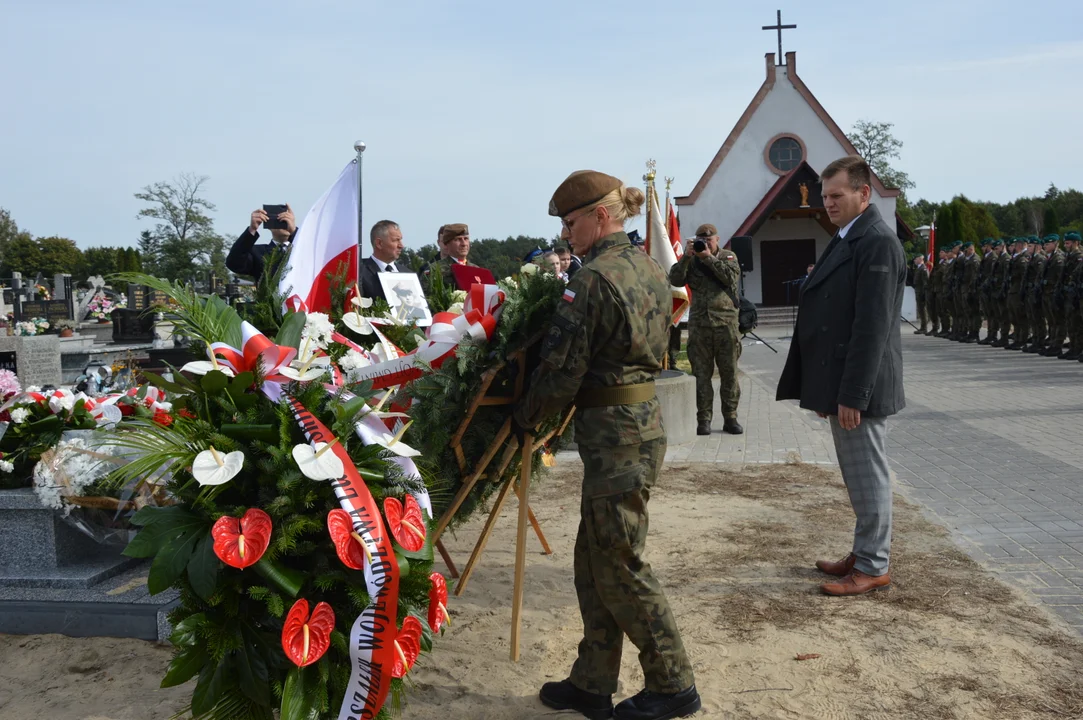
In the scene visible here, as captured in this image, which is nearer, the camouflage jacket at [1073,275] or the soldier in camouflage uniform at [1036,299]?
the camouflage jacket at [1073,275]

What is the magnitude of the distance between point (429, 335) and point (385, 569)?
1211 millimetres

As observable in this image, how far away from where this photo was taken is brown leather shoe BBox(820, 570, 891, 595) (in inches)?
179

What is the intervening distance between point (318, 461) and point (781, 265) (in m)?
33.4

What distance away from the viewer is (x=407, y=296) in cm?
495

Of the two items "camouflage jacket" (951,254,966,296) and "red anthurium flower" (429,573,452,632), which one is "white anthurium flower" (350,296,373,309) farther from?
"camouflage jacket" (951,254,966,296)

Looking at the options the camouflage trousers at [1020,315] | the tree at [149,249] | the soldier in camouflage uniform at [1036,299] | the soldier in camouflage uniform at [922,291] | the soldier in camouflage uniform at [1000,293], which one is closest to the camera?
the soldier in camouflage uniform at [1036,299]

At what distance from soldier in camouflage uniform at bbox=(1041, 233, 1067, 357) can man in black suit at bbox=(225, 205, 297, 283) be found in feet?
48.9

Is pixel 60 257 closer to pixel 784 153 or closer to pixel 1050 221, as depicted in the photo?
pixel 784 153

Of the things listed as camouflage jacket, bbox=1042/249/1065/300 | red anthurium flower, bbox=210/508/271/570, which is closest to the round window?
camouflage jacket, bbox=1042/249/1065/300

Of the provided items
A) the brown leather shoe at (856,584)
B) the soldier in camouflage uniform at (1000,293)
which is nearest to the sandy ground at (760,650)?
the brown leather shoe at (856,584)

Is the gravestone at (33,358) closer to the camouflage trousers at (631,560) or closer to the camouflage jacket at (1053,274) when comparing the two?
the camouflage trousers at (631,560)

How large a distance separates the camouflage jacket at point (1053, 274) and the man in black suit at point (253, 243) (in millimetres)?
14933

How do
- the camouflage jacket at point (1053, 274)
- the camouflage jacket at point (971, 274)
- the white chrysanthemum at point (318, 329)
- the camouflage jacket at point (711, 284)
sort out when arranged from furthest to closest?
1. the camouflage jacket at point (971, 274)
2. the camouflage jacket at point (1053, 274)
3. the camouflage jacket at point (711, 284)
4. the white chrysanthemum at point (318, 329)

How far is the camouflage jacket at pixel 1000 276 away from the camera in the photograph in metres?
18.3
